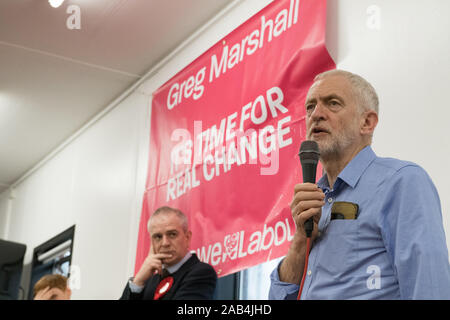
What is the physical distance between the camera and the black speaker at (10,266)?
6.05 metres

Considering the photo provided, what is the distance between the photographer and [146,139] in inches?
183

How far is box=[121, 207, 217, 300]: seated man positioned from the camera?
3.08 m

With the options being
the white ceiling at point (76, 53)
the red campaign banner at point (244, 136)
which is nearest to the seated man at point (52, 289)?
the red campaign banner at point (244, 136)

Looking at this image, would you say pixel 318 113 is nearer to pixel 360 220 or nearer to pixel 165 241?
pixel 360 220

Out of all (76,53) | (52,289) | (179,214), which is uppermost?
(76,53)

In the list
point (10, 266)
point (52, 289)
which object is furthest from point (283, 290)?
point (10, 266)

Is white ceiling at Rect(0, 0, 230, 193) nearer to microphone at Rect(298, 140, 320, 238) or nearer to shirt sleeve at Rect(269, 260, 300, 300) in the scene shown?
microphone at Rect(298, 140, 320, 238)

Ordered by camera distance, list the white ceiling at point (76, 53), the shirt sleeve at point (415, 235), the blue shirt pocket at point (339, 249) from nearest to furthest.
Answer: the shirt sleeve at point (415, 235)
the blue shirt pocket at point (339, 249)
the white ceiling at point (76, 53)

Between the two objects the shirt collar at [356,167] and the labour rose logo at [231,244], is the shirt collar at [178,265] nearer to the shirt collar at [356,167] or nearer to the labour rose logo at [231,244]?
the labour rose logo at [231,244]

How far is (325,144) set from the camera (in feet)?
5.56

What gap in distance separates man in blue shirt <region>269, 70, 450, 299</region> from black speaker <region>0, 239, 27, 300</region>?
490 cm

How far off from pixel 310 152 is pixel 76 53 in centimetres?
321

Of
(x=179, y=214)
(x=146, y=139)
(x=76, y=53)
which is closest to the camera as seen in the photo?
(x=179, y=214)
